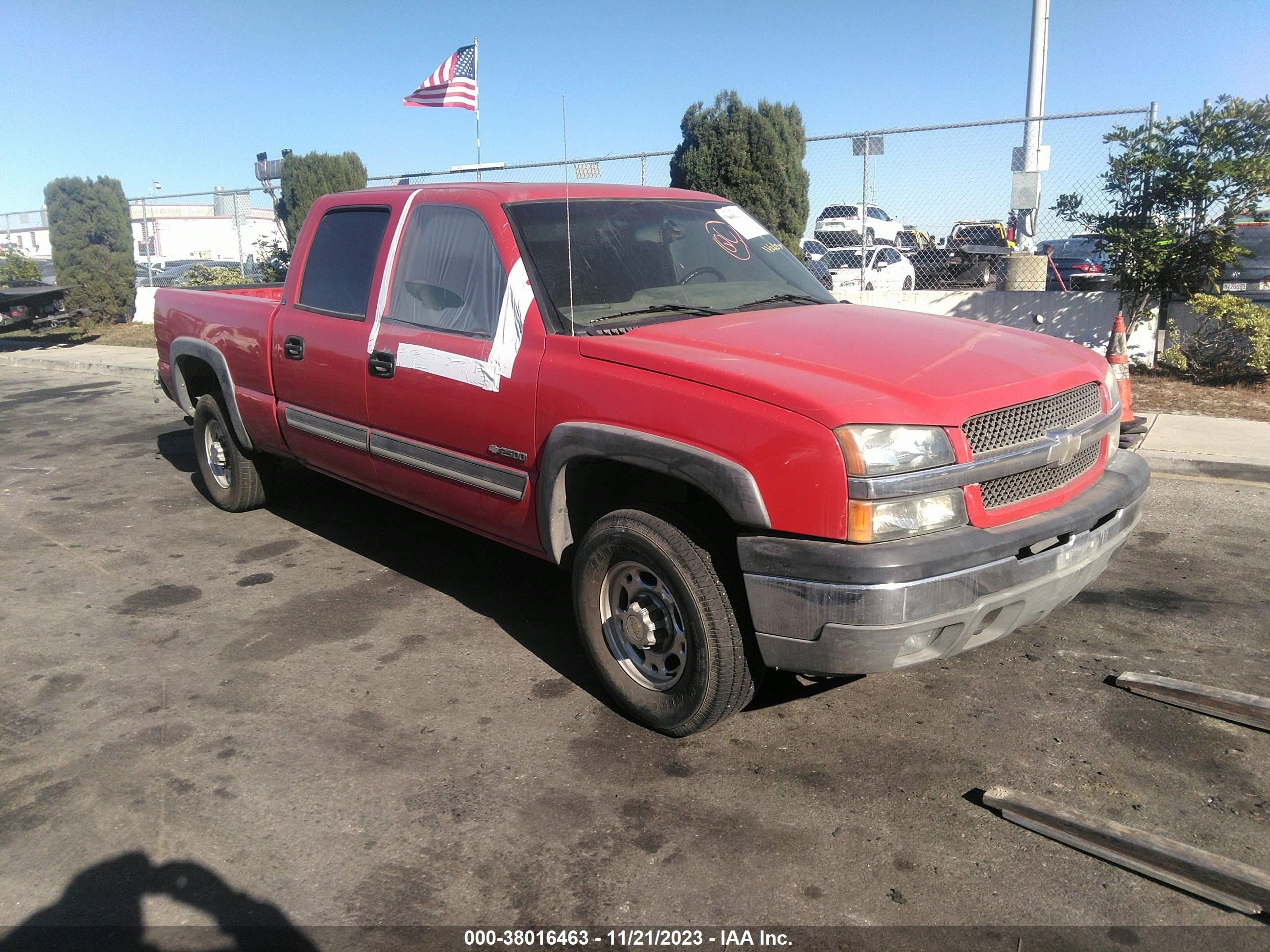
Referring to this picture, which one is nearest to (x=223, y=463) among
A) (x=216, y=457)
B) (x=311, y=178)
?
(x=216, y=457)

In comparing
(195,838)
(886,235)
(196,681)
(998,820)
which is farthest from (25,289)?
(998,820)

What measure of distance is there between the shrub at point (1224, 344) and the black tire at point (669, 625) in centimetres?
883

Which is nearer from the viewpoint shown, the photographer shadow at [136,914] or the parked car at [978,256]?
the photographer shadow at [136,914]

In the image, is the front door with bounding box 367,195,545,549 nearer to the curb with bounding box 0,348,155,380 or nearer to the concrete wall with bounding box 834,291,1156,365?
the concrete wall with bounding box 834,291,1156,365

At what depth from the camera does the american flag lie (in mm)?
9758

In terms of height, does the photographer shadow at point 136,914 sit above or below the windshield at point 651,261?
below

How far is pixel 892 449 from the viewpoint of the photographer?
2.79 m

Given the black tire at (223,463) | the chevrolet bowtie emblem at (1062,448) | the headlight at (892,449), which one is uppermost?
the headlight at (892,449)

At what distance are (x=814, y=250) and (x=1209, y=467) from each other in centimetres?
883

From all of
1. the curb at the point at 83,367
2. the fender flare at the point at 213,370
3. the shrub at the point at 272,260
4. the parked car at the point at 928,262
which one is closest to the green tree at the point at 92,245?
the shrub at the point at 272,260

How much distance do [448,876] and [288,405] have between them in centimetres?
312

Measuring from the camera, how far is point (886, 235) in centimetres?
1381

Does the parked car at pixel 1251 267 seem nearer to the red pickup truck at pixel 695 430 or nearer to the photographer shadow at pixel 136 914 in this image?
the red pickup truck at pixel 695 430

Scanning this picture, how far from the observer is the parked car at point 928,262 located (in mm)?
11867
